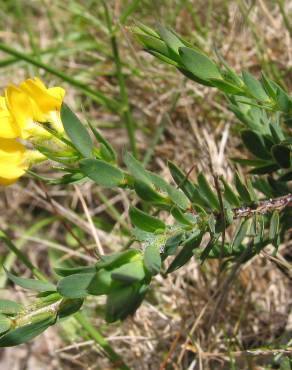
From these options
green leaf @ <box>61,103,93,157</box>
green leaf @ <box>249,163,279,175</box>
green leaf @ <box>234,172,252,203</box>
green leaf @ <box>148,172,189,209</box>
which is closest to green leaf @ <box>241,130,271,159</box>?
green leaf @ <box>249,163,279,175</box>

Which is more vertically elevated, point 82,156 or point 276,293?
point 82,156

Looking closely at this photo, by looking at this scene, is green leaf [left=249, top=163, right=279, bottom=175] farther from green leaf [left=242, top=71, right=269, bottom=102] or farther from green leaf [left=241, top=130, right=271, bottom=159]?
green leaf [left=242, top=71, right=269, bottom=102]

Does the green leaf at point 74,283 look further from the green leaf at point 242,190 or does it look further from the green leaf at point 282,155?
the green leaf at point 282,155

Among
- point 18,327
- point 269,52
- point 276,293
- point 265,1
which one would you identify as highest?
point 265,1

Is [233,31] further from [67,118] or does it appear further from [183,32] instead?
[67,118]

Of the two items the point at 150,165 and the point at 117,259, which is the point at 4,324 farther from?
the point at 150,165

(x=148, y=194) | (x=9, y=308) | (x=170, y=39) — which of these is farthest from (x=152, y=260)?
(x=170, y=39)

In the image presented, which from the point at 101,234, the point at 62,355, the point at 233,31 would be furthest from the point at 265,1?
the point at 62,355
